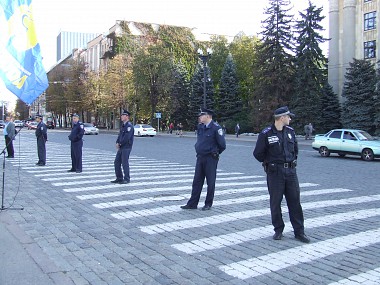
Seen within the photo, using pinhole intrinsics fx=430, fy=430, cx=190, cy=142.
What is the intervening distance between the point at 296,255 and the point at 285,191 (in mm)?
1001

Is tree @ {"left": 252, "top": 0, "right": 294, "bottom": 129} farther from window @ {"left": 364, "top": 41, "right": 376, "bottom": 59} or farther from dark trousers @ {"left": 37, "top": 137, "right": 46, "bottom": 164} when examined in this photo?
dark trousers @ {"left": 37, "top": 137, "right": 46, "bottom": 164}

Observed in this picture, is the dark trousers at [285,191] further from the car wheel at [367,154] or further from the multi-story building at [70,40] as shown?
the multi-story building at [70,40]

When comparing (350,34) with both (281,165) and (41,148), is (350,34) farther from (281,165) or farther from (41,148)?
(281,165)

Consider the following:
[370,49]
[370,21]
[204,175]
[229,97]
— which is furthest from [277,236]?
[229,97]

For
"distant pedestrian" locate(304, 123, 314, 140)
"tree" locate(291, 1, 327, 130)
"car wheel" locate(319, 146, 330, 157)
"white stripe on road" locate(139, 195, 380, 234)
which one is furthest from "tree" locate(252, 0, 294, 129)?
"white stripe on road" locate(139, 195, 380, 234)

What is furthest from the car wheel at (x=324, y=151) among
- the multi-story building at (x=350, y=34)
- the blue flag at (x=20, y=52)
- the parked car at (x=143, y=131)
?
the parked car at (x=143, y=131)

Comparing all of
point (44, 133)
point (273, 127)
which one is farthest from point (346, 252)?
point (44, 133)

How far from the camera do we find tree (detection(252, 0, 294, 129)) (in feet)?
151

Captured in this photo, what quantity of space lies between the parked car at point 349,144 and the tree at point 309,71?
2101cm

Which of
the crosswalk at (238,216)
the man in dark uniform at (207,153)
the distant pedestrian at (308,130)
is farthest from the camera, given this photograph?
the distant pedestrian at (308,130)

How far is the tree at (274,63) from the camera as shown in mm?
46156

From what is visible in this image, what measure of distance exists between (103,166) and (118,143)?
16.6 ft

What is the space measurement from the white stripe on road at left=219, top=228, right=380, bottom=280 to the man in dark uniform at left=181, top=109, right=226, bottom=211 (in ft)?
8.88

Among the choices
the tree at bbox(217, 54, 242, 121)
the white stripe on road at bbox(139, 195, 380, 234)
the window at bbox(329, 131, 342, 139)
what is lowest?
the white stripe on road at bbox(139, 195, 380, 234)
